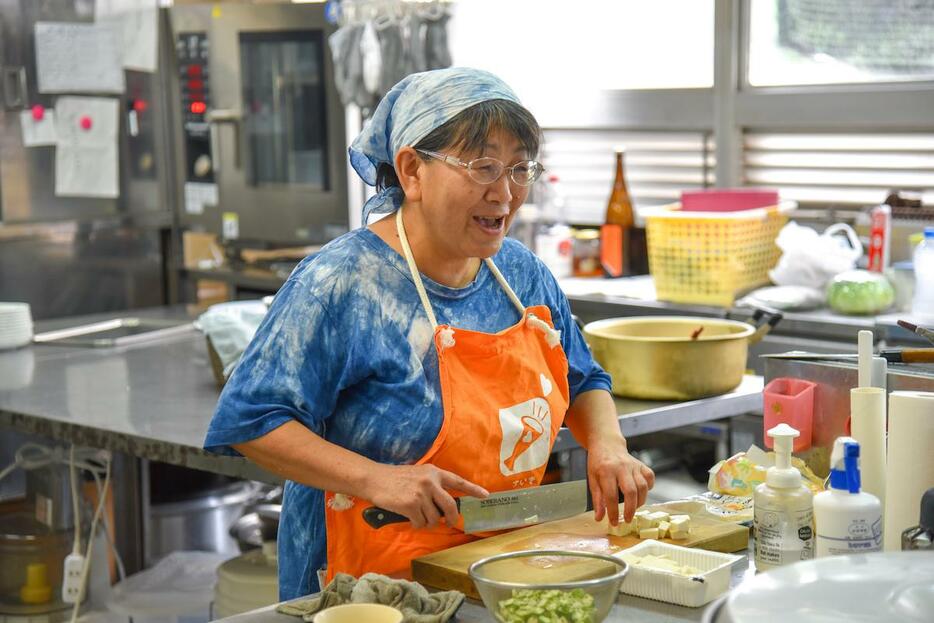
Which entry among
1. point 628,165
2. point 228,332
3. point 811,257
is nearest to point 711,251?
point 811,257

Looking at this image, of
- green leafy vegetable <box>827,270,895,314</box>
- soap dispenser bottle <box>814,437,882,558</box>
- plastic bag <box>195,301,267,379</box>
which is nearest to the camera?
soap dispenser bottle <box>814,437,882,558</box>

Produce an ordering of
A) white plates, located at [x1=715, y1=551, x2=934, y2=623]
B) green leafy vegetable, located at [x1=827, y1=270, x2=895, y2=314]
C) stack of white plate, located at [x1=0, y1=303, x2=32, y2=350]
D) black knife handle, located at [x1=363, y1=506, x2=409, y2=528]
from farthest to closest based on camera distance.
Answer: stack of white plate, located at [x1=0, y1=303, x2=32, y2=350] < green leafy vegetable, located at [x1=827, y1=270, x2=895, y2=314] < black knife handle, located at [x1=363, y1=506, x2=409, y2=528] < white plates, located at [x1=715, y1=551, x2=934, y2=623]

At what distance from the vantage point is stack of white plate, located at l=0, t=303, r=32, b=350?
4016 mm

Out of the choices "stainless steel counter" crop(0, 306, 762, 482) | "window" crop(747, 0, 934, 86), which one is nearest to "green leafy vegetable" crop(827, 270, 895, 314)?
"window" crop(747, 0, 934, 86)

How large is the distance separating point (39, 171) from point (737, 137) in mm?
2838

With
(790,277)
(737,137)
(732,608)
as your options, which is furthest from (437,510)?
(737,137)

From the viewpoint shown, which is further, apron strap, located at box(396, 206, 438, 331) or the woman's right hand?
apron strap, located at box(396, 206, 438, 331)

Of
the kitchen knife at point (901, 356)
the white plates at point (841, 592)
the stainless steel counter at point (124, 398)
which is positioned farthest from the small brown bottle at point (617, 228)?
the white plates at point (841, 592)

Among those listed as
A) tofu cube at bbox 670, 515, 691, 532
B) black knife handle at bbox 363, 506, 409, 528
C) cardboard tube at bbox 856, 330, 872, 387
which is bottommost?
tofu cube at bbox 670, 515, 691, 532

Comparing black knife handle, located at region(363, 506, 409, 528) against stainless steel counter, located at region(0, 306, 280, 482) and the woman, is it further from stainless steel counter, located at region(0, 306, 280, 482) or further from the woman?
stainless steel counter, located at region(0, 306, 280, 482)

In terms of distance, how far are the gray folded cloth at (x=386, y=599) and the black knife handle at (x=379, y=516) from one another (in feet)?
0.73

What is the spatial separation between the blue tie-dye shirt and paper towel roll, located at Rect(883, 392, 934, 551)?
2.19ft

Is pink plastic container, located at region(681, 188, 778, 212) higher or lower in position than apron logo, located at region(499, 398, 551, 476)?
higher

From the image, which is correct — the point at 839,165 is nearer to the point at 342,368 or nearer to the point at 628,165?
the point at 628,165
